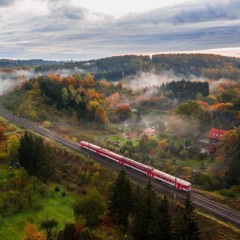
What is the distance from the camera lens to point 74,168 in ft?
307

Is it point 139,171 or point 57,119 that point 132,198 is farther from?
point 57,119

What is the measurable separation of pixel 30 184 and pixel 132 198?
86.9 feet

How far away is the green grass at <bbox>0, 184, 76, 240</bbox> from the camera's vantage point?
2408 inches

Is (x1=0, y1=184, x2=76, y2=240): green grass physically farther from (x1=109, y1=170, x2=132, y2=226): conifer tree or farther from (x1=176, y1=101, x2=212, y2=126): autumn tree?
(x1=176, y1=101, x2=212, y2=126): autumn tree

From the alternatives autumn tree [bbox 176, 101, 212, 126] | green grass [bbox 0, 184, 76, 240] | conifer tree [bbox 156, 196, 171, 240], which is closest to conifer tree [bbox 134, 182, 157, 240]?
conifer tree [bbox 156, 196, 171, 240]

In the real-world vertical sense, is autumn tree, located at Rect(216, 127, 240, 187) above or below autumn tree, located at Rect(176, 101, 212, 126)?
below

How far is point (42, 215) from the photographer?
224 ft

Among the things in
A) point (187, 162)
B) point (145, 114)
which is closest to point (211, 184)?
point (187, 162)

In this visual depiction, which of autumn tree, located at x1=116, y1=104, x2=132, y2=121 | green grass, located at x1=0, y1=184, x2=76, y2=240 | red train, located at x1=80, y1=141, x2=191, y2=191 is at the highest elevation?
red train, located at x1=80, y1=141, x2=191, y2=191

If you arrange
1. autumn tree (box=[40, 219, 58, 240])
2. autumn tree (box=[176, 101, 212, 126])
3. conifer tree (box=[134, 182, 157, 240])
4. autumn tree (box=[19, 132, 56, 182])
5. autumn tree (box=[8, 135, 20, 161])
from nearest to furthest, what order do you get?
conifer tree (box=[134, 182, 157, 240]) < autumn tree (box=[40, 219, 58, 240]) < autumn tree (box=[19, 132, 56, 182]) < autumn tree (box=[8, 135, 20, 161]) < autumn tree (box=[176, 101, 212, 126])

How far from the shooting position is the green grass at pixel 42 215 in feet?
201

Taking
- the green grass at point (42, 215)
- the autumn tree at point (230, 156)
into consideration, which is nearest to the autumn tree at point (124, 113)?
the autumn tree at point (230, 156)

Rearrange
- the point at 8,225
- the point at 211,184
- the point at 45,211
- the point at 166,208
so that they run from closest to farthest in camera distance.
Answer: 1. the point at 166,208
2. the point at 8,225
3. the point at 45,211
4. the point at 211,184

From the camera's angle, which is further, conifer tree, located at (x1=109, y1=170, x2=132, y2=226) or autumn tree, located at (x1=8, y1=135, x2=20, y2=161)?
autumn tree, located at (x1=8, y1=135, x2=20, y2=161)
